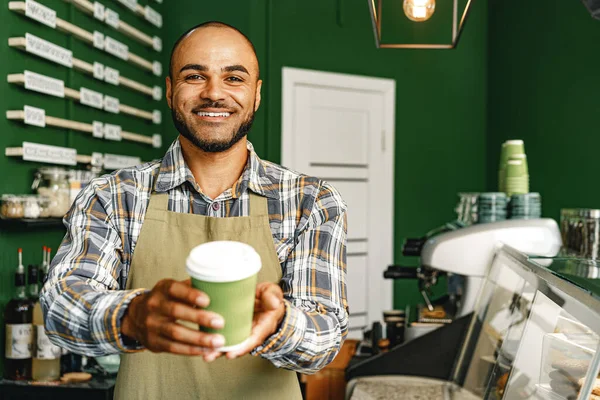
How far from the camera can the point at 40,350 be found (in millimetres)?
2652

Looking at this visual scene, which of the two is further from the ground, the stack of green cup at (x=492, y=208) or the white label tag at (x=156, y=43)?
the white label tag at (x=156, y=43)

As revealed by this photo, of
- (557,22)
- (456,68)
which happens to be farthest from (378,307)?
(557,22)

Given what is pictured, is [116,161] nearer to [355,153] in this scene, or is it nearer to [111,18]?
[111,18]

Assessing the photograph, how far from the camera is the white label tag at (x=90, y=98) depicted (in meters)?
3.34

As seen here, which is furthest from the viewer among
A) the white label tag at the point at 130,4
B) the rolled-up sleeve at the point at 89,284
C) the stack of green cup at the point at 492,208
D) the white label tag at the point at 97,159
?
the white label tag at the point at 130,4

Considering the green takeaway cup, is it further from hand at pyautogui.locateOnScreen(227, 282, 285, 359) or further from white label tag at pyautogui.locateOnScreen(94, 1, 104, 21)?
white label tag at pyautogui.locateOnScreen(94, 1, 104, 21)

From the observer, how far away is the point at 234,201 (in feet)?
4.93

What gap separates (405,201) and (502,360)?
342 centimetres

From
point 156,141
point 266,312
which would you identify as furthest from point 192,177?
point 156,141

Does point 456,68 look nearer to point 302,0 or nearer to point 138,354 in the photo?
point 302,0

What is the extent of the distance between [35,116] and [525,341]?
85.2 inches

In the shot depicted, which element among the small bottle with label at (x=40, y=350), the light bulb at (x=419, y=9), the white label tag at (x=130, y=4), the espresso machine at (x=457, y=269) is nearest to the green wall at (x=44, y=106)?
the white label tag at (x=130, y=4)

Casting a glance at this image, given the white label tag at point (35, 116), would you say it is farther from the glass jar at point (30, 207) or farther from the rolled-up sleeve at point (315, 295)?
the rolled-up sleeve at point (315, 295)

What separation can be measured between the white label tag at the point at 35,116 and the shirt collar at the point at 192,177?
1.57 metres
